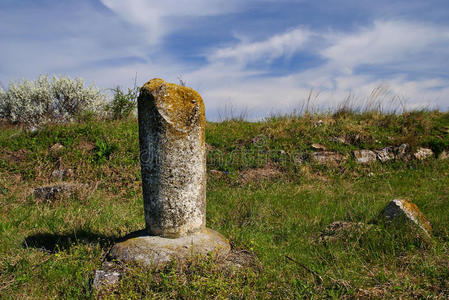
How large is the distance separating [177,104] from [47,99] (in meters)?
12.7

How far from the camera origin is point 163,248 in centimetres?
369

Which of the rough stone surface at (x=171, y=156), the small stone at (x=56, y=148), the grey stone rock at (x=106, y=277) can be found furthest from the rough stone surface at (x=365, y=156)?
the small stone at (x=56, y=148)

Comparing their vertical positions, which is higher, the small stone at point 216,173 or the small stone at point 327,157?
the small stone at point 327,157

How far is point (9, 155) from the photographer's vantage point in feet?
28.2

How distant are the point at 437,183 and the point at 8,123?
1540cm

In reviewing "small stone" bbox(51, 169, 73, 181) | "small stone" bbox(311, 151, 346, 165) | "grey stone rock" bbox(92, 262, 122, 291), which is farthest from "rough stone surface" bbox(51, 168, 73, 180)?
"small stone" bbox(311, 151, 346, 165)

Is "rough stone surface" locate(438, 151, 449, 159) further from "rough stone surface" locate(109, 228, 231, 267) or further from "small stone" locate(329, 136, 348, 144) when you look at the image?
"rough stone surface" locate(109, 228, 231, 267)

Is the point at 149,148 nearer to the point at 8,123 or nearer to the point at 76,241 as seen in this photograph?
the point at 76,241

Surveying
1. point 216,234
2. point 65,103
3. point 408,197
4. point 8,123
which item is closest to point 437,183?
point 408,197

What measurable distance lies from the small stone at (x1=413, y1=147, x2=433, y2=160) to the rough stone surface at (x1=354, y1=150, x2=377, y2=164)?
44.7 inches

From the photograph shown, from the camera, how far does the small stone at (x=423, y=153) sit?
902cm

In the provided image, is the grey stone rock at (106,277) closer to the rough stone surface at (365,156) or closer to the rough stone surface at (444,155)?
the rough stone surface at (365,156)

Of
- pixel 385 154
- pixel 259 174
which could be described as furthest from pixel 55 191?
pixel 385 154

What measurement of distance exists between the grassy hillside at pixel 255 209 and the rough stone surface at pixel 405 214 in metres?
0.20
